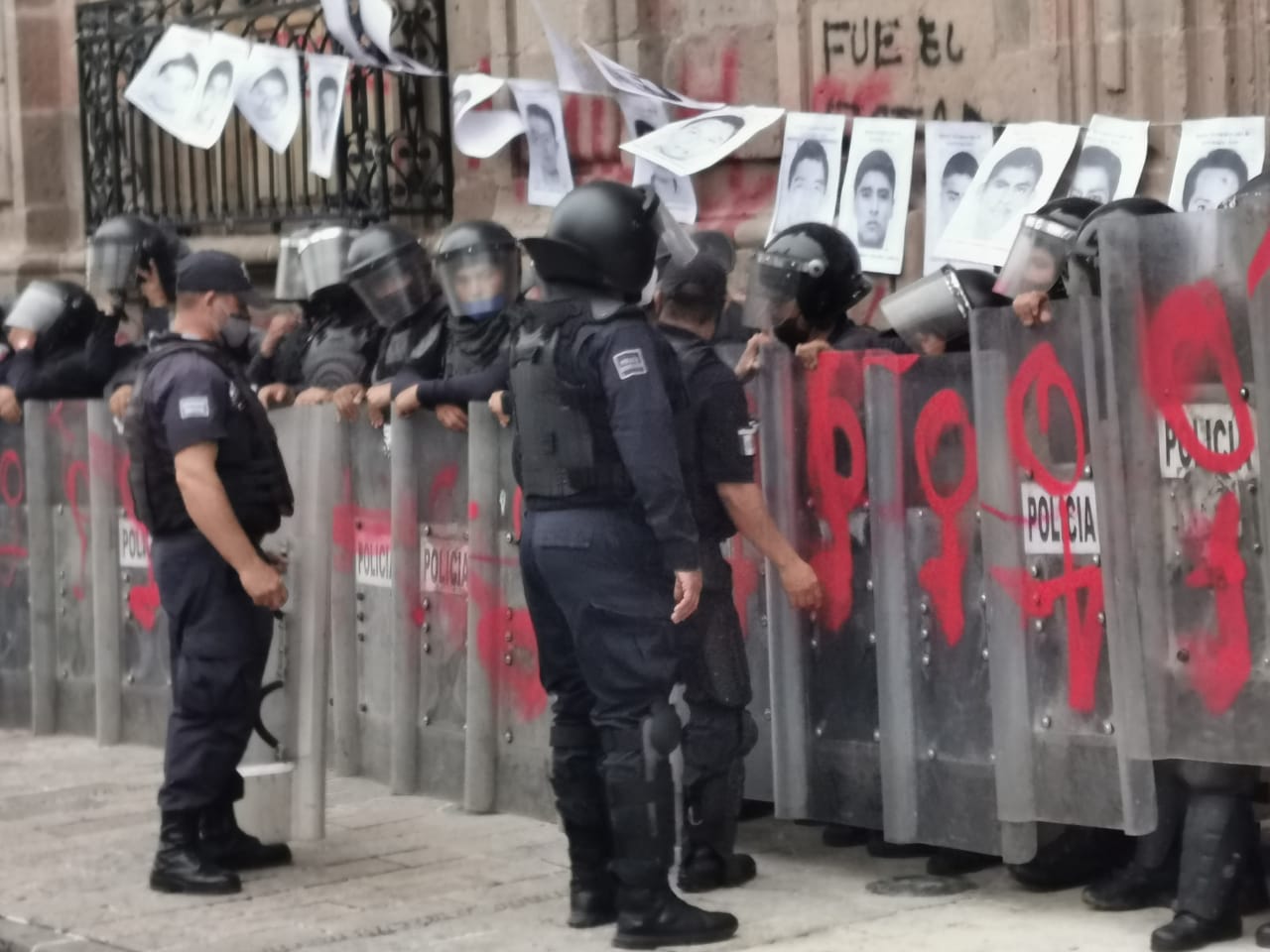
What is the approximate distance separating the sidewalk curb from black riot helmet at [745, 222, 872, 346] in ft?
8.82

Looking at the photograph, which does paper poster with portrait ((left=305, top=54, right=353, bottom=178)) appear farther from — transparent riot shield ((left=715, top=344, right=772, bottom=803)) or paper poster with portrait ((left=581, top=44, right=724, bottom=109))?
transparent riot shield ((left=715, top=344, right=772, bottom=803))

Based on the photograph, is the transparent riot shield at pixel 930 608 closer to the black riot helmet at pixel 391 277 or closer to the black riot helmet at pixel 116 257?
the black riot helmet at pixel 391 277

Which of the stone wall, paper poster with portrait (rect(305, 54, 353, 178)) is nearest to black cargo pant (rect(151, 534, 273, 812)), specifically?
the stone wall

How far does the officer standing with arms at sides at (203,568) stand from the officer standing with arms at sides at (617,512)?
1.13 metres

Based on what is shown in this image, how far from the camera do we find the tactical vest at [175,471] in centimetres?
704

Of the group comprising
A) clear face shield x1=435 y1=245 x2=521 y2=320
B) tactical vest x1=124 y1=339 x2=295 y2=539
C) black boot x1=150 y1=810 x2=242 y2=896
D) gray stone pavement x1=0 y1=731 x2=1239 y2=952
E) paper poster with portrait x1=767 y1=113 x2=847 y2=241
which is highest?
paper poster with portrait x1=767 y1=113 x2=847 y2=241

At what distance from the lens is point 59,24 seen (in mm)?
14789

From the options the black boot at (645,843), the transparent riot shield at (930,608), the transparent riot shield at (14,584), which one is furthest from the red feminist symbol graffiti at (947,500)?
the transparent riot shield at (14,584)

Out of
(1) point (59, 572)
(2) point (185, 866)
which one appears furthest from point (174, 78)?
(2) point (185, 866)

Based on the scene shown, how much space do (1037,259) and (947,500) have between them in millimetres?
697

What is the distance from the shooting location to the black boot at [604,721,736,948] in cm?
607

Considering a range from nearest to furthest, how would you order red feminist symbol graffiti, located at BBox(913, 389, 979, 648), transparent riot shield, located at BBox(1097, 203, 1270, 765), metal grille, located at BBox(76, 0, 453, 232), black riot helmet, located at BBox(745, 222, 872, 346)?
transparent riot shield, located at BBox(1097, 203, 1270, 765)
red feminist symbol graffiti, located at BBox(913, 389, 979, 648)
black riot helmet, located at BBox(745, 222, 872, 346)
metal grille, located at BBox(76, 0, 453, 232)

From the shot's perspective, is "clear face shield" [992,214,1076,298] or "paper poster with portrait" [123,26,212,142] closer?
"clear face shield" [992,214,1076,298]

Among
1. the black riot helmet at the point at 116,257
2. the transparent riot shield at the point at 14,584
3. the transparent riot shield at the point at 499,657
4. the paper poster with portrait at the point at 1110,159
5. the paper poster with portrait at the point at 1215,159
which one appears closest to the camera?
the transparent riot shield at the point at 499,657
